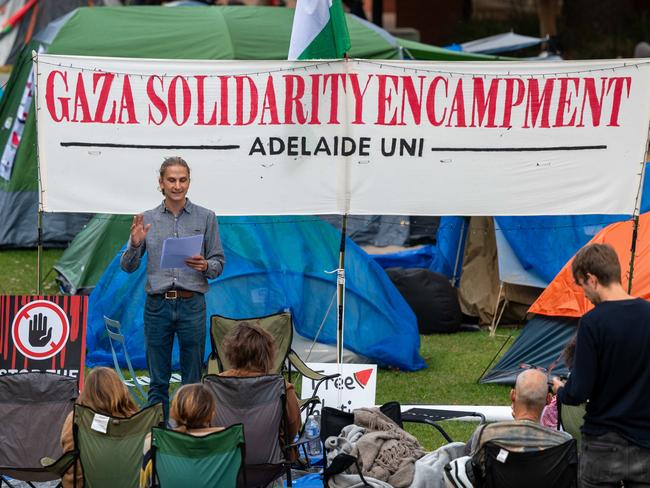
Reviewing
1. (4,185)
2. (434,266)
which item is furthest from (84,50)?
(434,266)

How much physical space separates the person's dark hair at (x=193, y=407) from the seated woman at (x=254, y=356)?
67cm

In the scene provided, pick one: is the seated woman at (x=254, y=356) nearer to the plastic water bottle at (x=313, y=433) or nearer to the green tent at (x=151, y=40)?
the plastic water bottle at (x=313, y=433)

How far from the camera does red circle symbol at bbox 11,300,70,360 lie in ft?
22.3

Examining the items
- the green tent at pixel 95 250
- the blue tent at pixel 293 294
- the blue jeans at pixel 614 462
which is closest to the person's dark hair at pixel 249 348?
the blue jeans at pixel 614 462

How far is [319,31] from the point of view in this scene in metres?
7.20

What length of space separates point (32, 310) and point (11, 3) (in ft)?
44.2

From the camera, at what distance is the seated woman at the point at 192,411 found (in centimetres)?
512

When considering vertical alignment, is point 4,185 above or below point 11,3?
below

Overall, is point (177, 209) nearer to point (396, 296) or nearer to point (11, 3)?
point (396, 296)

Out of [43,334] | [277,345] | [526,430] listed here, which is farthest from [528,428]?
[43,334]

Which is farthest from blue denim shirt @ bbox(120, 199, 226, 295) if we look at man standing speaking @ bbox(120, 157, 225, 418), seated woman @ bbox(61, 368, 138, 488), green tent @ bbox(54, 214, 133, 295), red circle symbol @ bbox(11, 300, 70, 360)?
green tent @ bbox(54, 214, 133, 295)

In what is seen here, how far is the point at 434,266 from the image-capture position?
11.2 metres

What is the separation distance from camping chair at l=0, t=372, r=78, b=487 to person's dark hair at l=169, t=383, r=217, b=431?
877 mm

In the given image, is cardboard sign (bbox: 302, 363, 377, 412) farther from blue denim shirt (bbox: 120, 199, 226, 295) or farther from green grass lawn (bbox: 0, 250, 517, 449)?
blue denim shirt (bbox: 120, 199, 226, 295)
